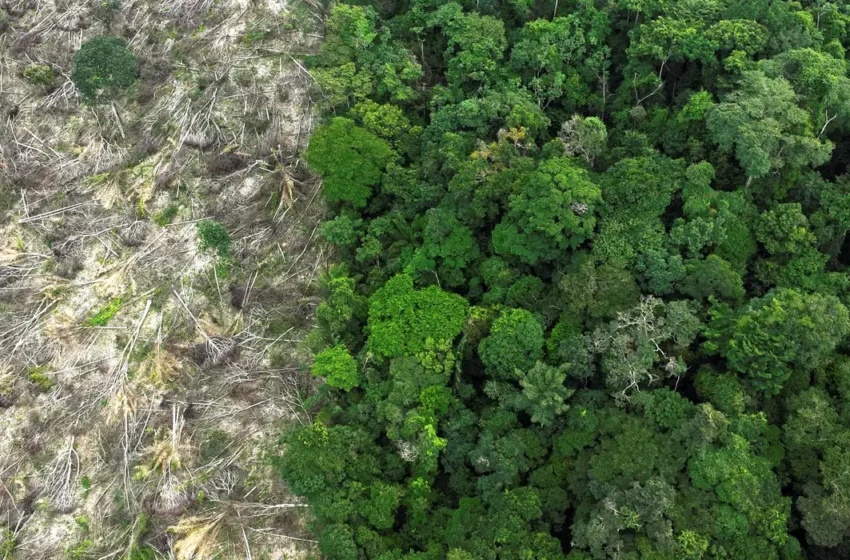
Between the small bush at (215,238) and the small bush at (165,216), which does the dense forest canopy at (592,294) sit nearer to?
the small bush at (215,238)

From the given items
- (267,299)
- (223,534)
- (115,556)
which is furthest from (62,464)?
(267,299)

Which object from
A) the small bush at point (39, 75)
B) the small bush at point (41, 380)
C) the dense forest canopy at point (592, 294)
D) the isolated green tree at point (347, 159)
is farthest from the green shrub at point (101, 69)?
the small bush at point (41, 380)

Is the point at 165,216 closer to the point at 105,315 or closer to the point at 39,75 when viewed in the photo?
the point at 105,315

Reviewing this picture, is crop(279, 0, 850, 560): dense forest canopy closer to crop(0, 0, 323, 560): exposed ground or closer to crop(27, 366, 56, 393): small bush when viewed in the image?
crop(0, 0, 323, 560): exposed ground

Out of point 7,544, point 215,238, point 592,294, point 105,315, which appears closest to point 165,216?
point 215,238

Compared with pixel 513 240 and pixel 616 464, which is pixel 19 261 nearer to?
pixel 513 240

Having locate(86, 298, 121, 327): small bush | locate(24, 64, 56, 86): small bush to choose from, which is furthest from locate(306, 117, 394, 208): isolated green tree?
locate(24, 64, 56, 86): small bush
